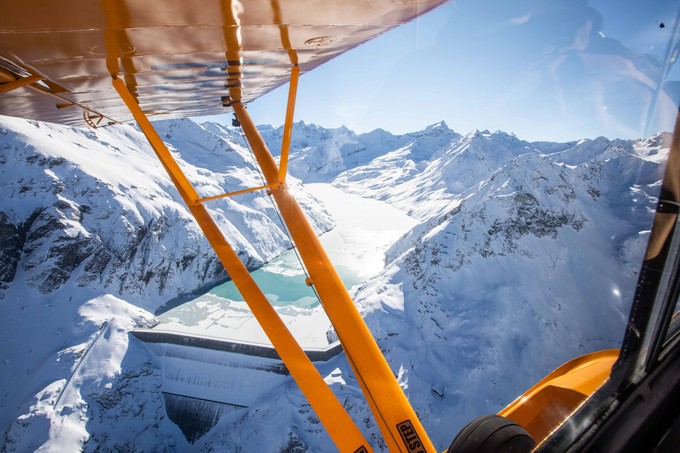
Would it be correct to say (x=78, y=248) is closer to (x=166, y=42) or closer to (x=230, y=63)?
(x=230, y=63)

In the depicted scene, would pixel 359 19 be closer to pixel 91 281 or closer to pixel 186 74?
pixel 186 74

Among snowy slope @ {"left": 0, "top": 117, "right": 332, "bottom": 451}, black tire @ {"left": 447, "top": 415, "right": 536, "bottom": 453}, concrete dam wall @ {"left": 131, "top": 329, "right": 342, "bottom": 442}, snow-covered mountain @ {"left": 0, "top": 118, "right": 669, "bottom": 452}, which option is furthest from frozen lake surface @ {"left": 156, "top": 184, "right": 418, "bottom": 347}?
black tire @ {"left": 447, "top": 415, "right": 536, "bottom": 453}

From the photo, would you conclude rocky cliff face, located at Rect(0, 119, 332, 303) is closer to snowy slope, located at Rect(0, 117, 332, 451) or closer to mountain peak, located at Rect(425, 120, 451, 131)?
snowy slope, located at Rect(0, 117, 332, 451)

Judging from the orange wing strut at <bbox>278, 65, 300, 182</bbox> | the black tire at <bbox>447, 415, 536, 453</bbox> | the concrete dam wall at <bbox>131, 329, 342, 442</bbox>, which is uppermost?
the orange wing strut at <bbox>278, 65, 300, 182</bbox>

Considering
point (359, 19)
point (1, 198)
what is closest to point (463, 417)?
point (359, 19)

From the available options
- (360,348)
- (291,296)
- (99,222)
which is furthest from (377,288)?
(99,222)

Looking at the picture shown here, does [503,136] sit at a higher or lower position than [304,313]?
higher

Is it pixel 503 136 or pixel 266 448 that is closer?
pixel 266 448
